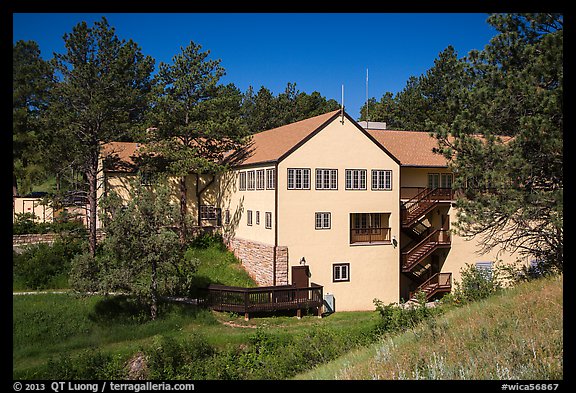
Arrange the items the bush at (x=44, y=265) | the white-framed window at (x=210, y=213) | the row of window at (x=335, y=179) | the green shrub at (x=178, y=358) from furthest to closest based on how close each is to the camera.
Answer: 1. the white-framed window at (x=210, y=213)
2. the row of window at (x=335, y=179)
3. the bush at (x=44, y=265)
4. the green shrub at (x=178, y=358)

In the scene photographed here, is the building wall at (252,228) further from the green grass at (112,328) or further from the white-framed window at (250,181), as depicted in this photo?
the green grass at (112,328)

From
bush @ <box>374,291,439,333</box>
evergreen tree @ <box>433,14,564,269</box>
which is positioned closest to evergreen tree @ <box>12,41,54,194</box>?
bush @ <box>374,291,439,333</box>

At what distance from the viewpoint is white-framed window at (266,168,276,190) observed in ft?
72.7

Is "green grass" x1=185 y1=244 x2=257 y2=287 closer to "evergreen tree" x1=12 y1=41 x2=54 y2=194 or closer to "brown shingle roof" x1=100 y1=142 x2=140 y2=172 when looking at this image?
"brown shingle roof" x1=100 y1=142 x2=140 y2=172

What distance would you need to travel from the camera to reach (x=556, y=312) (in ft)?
31.4

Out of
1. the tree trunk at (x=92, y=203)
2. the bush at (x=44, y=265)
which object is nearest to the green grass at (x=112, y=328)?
the bush at (x=44, y=265)

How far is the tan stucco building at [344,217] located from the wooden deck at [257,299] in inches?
60.7

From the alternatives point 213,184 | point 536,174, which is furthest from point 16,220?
point 536,174

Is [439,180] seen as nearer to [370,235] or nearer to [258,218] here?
[370,235]

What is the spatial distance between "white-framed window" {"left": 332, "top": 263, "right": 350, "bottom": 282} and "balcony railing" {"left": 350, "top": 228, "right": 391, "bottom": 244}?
1274mm

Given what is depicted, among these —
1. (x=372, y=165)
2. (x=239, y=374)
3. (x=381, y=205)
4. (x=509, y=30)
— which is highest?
(x=509, y=30)

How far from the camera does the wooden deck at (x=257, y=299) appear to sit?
19.6 metres
